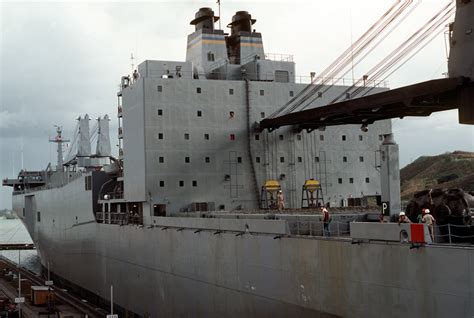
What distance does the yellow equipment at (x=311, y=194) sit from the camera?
23.3 m

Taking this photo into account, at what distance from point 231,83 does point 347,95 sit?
533 centimetres

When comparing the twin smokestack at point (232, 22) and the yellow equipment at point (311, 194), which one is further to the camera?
the twin smokestack at point (232, 22)

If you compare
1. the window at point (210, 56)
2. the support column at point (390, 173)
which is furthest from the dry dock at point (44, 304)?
the support column at point (390, 173)

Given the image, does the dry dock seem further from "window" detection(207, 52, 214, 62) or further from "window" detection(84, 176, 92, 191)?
"window" detection(207, 52, 214, 62)

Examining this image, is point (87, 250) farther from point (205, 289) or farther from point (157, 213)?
point (205, 289)

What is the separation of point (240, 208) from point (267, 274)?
8839mm

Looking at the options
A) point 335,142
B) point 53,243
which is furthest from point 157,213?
point 53,243

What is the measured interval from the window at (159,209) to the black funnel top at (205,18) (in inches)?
383

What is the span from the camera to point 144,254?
2434 centimetres

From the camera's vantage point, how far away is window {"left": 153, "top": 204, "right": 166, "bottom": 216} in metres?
23.8

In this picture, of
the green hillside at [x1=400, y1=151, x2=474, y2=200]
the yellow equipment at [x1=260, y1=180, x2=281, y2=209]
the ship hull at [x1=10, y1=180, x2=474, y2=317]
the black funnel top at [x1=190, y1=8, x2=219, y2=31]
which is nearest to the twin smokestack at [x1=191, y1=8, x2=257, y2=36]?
the black funnel top at [x1=190, y1=8, x2=219, y2=31]

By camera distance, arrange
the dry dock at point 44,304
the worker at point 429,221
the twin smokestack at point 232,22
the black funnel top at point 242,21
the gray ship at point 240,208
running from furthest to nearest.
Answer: the black funnel top at point 242,21 < the twin smokestack at point 232,22 < the dry dock at point 44,304 < the gray ship at point 240,208 < the worker at point 429,221

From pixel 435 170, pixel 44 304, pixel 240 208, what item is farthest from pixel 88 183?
pixel 435 170

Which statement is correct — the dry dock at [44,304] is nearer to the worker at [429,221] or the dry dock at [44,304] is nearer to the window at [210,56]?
the window at [210,56]
